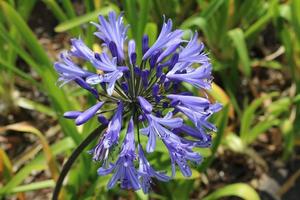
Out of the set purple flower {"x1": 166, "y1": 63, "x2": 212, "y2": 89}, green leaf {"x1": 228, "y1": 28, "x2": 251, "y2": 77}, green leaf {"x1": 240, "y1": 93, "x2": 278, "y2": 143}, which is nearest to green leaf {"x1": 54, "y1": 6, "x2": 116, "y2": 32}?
green leaf {"x1": 228, "y1": 28, "x2": 251, "y2": 77}

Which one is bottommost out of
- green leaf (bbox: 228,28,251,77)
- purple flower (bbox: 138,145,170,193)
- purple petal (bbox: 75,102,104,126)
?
green leaf (bbox: 228,28,251,77)

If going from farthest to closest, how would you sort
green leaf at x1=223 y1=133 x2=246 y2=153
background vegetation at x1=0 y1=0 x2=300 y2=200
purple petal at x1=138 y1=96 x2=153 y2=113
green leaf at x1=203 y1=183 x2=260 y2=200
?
green leaf at x1=223 y1=133 x2=246 y2=153 → background vegetation at x1=0 y1=0 x2=300 y2=200 → green leaf at x1=203 y1=183 x2=260 y2=200 → purple petal at x1=138 y1=96 x2=153 y2=113

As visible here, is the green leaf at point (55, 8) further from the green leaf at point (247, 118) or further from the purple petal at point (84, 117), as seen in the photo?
the purple petal at point (84, 117)

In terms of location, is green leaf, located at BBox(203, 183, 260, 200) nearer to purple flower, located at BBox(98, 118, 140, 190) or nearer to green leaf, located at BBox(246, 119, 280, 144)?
green leaf, located at BBox(246, 119, 280, 144)

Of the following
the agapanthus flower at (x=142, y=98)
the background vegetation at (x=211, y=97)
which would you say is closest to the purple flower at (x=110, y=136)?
the agapanthus flower at (x=142, y=98)

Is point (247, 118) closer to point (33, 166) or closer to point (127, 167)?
point (33, 166)

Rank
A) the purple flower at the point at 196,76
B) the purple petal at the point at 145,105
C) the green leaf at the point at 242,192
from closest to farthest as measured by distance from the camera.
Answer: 1. the purple petal at the point at 145,105
2. the purple flower at the point at 196,76
3. the green leaf at the point at 242,192

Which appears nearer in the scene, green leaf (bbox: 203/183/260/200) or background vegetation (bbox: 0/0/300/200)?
green leaf (bbox: 203/183/260/200)

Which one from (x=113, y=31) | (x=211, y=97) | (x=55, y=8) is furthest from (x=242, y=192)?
(x=55, y=8)
